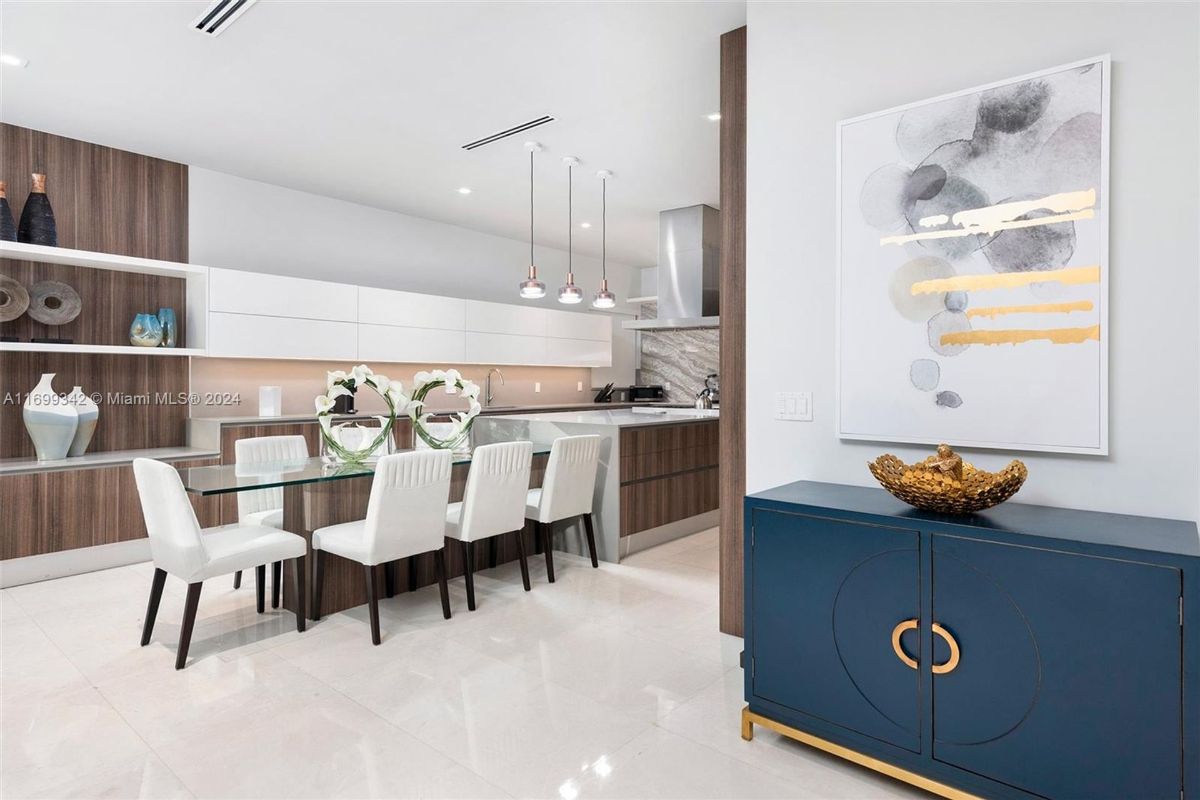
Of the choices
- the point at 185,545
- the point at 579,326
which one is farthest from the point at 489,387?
the point at 185,545

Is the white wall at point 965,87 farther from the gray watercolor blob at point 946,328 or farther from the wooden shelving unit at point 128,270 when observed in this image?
the wooden shelving unit at point 128,270

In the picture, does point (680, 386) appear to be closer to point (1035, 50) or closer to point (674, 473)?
point (674, 473)

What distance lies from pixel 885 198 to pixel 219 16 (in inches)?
114

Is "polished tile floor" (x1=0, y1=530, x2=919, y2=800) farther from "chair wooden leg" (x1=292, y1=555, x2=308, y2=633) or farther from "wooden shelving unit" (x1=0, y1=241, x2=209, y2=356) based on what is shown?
"wooden shelving unit" (x1=0, y1=241, x2=209, y2=356)

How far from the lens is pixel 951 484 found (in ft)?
5.73

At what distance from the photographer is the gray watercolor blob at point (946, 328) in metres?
2.03

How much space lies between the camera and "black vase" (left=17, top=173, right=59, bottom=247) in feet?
12.8

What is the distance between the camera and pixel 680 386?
819cm

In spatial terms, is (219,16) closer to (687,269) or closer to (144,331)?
(144,331)

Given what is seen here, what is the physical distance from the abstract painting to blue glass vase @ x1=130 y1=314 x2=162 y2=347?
449 centimetres

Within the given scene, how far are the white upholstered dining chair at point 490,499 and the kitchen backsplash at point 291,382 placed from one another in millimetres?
2605

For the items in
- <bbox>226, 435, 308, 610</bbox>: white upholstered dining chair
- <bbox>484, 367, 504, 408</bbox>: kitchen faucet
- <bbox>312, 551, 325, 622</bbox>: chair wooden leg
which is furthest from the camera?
<bbox>484, 367, 504, 408</bbox>: kitchen faucet

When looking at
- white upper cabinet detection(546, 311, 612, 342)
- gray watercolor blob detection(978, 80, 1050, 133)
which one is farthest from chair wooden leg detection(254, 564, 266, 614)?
white upper cabinet detection(546, 311, 612, 342)

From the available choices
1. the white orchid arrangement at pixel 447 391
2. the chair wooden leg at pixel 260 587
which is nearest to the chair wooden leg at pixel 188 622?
the chair wooden leg at pixel 260 587
